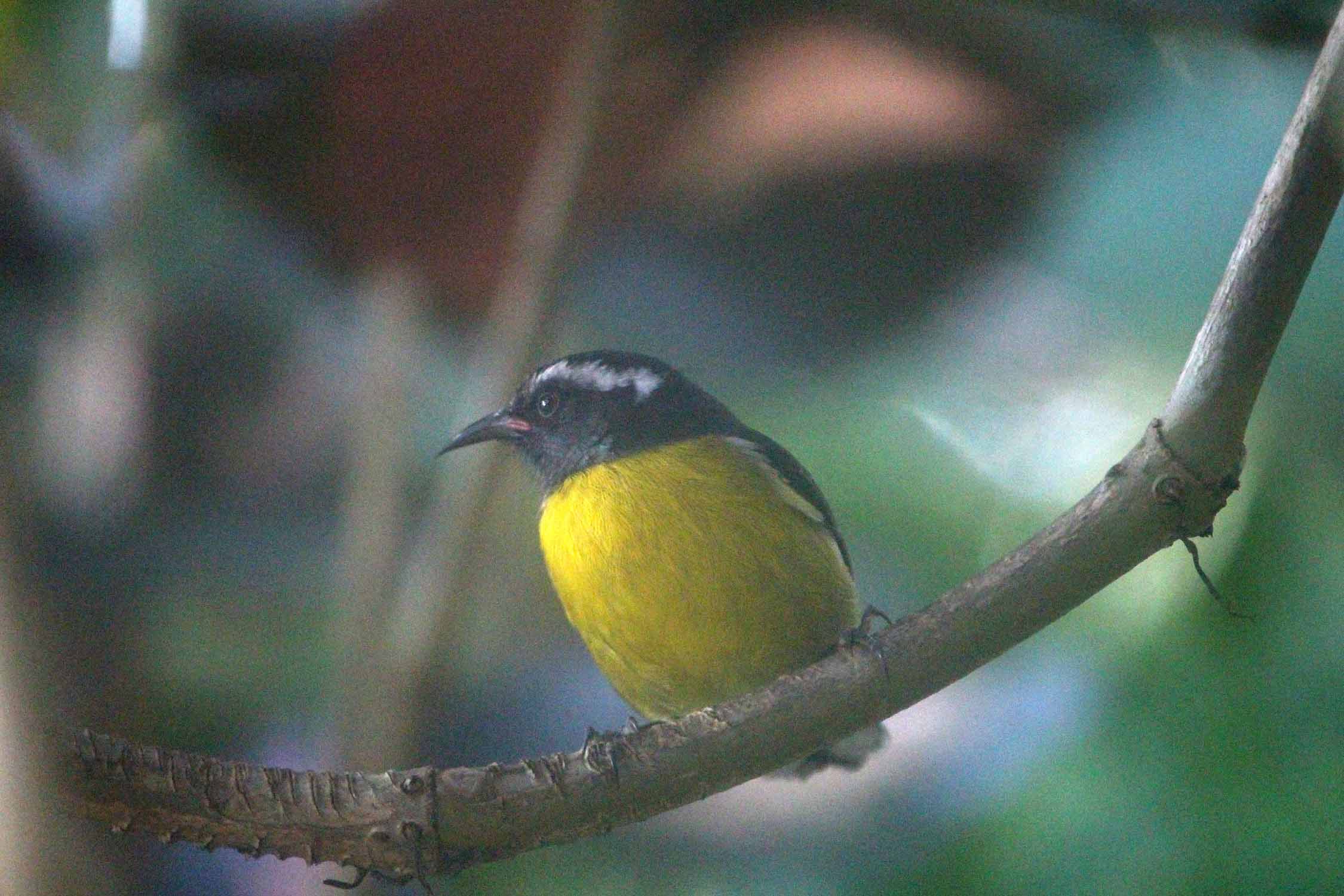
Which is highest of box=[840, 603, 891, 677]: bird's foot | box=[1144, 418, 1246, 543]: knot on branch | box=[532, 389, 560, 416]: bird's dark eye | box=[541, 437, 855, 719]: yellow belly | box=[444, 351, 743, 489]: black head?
box=[532, 389, 560, 416]: bird's dark eye

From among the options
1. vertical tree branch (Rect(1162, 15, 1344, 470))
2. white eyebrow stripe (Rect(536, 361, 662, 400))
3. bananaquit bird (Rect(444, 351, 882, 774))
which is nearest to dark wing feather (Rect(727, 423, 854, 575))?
bananaquit bird (Rect(444, 351, 882, 774))

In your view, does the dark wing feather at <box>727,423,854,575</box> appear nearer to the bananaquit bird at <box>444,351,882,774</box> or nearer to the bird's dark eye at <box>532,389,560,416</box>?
the bananaquit bird at <box>444,351,882,774</box>

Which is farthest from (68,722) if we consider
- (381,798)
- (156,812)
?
(381,798)

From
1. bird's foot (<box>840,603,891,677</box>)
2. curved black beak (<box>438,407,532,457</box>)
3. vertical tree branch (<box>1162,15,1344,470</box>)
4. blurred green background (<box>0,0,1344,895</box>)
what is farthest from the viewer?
curved black beak (<box>438,407,532,457</box>)

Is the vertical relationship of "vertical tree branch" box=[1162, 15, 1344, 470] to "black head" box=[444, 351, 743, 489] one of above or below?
below

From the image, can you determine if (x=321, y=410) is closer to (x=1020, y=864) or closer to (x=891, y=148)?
(x=891, y=148)

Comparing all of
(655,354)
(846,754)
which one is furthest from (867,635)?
(655,354)

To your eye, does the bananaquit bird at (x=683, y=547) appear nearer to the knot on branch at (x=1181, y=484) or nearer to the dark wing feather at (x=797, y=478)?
the dark wing feather at (x=797, y=478)
